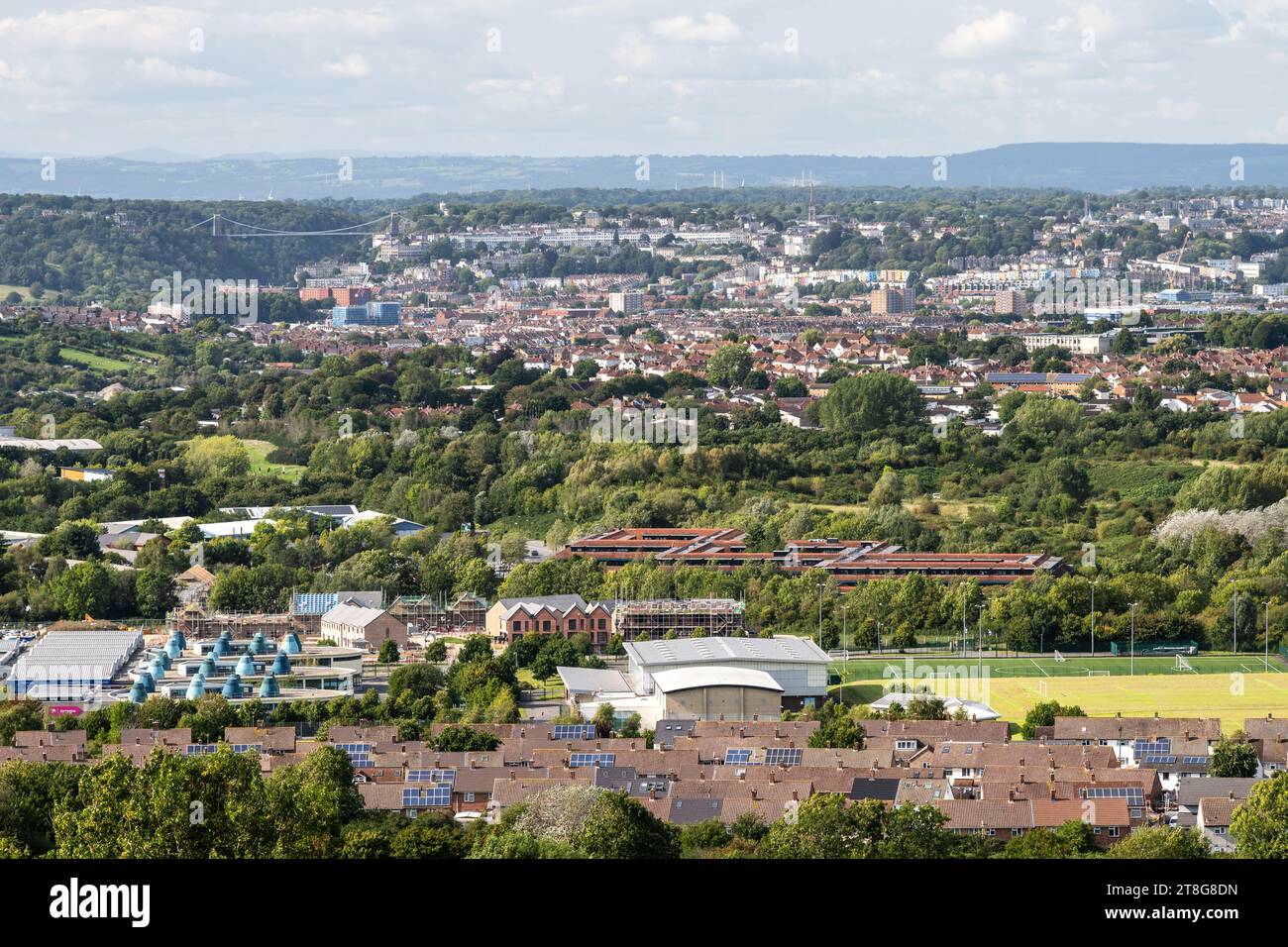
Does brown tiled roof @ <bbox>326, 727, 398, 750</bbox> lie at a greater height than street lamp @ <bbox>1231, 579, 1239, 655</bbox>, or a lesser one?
greater

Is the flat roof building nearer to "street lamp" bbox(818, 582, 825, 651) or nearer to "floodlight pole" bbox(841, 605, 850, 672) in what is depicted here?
"floodlight pole" bbox(841, 605, 850, 672)

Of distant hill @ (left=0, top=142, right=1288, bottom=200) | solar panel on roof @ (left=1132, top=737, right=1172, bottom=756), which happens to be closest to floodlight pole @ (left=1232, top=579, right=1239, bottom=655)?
solar panel on roof @ (left=1132, top=737, right=1172, bottom=756)

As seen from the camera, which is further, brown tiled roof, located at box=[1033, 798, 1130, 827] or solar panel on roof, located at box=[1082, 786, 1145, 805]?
solar panel on roof, located at box=[1082, 786, 1145, 805]

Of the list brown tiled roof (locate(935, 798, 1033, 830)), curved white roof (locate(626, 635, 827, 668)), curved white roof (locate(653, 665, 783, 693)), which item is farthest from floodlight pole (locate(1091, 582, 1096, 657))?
brown tiled roof (locate(935, 798, 1033, 830))

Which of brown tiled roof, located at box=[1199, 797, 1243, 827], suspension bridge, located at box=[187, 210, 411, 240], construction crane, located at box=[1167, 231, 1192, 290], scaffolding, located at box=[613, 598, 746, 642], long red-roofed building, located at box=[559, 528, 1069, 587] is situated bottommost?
scaffolding, located at box=[613, 598, 746, 642]

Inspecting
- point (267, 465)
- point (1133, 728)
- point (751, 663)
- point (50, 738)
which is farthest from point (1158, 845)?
point (267, 465)

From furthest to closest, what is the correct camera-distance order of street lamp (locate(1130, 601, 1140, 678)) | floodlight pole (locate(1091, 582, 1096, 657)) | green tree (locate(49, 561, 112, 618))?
1. green tree (locate(49, 561, 112, 618))
2. floodlight pole (locate(1091, 582, 1096, 657))
3. street lamp (locate(1130, 601, 1140, 678))

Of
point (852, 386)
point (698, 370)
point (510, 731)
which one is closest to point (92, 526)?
point (510, 731)

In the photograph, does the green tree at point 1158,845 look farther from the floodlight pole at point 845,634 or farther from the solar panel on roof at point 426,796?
the floodlight pole at point 845,634

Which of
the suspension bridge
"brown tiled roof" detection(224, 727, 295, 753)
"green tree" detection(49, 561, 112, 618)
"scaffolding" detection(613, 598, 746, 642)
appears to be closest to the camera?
"brown tiled roof" detection(224, 727, 295, 753)
